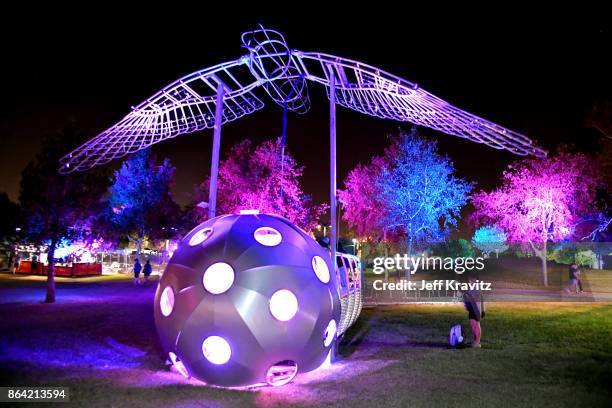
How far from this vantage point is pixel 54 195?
1892 cm

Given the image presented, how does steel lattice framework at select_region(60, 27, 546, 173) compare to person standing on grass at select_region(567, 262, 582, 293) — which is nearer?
Result: steel lattice framework at select_region(60, 27, 546, 173)

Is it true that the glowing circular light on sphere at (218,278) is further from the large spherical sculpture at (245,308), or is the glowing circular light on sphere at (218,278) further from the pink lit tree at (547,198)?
the pink lit tree at (547,198)

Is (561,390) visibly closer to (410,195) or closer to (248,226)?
(248,226)

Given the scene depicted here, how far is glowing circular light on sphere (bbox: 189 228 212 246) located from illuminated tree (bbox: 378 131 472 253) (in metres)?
23.3

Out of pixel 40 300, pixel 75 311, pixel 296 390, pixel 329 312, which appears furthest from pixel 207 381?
pixel 40 300

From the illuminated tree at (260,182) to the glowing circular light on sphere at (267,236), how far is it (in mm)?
30212

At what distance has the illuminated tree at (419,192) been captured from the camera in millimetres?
29891

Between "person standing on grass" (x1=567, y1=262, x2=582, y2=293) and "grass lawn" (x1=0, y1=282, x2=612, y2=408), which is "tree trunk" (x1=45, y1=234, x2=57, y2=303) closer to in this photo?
"grass lawn" (x1=0, y1=282, x2=612, y2=408)

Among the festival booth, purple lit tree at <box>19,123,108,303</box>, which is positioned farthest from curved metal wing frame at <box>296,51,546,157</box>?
the festival booth

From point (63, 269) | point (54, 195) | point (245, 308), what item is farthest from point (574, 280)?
point (63, 269)

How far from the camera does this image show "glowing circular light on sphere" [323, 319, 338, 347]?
24.1 feet

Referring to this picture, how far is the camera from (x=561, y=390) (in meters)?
7.31

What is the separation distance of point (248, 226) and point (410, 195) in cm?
2399

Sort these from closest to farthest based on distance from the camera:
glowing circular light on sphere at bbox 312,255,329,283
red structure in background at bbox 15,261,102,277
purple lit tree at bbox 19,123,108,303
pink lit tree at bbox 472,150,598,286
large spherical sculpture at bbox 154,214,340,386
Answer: large spherical sculpture at bbox 154,214,340,386, glowing circular light on sphere at bbox 312,255,329,283, purple lit tree at bbox 19,123,108,303, pink lit tree at bbox 472,150,598,286, red structure in background at bbox 15,261,102,277
